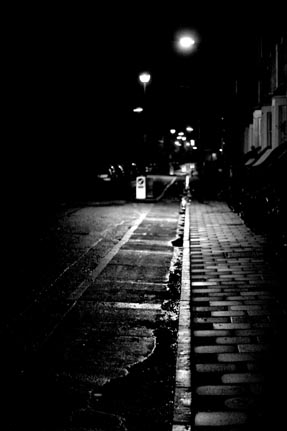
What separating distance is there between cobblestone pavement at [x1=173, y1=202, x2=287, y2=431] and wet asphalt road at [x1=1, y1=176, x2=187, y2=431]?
0.22m

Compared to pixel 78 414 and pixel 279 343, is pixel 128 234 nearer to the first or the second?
pixel 279 343

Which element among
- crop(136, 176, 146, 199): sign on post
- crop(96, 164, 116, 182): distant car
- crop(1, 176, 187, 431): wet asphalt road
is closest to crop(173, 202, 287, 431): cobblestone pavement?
crop(1, 176, 187, 431): wet asphalt road

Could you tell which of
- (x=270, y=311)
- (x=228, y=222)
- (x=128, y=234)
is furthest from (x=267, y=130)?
(x=270, y=311)

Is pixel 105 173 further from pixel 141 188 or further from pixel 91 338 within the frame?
pixel 91 338

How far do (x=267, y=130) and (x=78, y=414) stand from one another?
66.3 feet

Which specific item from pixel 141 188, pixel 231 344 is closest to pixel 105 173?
pixel 141 188

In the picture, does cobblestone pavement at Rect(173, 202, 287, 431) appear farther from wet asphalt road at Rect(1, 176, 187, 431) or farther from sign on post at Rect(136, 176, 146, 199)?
sign on post at Rect(136, 176, 146, 199)

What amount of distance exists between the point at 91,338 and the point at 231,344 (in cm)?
171

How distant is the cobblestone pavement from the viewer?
14.1ft

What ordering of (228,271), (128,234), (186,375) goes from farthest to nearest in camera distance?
(128,234) < (228,271) < (186,375)

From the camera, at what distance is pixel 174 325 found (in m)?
6.70

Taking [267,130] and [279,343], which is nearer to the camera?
[279,343]

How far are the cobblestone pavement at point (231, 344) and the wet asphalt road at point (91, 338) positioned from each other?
0.22 meters

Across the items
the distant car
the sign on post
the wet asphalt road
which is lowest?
the wet asphalt road
